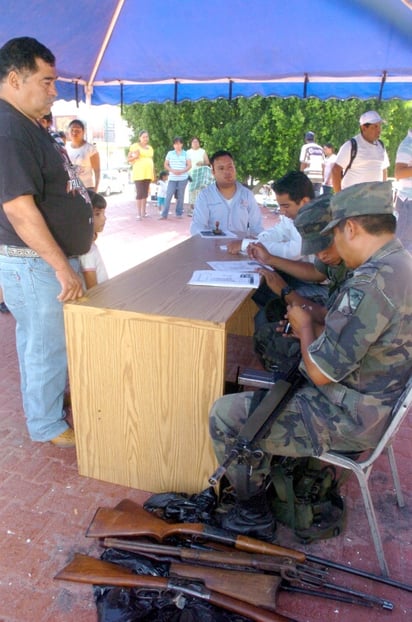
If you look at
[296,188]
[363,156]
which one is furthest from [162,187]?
[296,188]

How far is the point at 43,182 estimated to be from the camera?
7.10 feet

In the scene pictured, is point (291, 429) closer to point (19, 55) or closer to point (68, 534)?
point (68, 534)

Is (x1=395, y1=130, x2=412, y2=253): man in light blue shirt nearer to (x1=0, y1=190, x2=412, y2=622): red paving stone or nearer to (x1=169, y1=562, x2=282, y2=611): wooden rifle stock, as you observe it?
(x1=0, y1=190, x2=412, y2=622): red paving stone

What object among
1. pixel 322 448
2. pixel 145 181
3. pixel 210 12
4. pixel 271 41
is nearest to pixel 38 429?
pixel 322 448

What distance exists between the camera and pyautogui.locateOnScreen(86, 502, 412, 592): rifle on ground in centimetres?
183

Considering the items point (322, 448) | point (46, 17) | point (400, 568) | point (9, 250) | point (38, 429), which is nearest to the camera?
point (322, 448)

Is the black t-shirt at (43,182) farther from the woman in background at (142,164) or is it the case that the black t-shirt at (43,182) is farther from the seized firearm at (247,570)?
the woman in background at (142,164)

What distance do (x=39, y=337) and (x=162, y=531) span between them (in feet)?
3.70

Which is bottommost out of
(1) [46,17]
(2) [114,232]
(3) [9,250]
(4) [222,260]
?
(2) [114,232]

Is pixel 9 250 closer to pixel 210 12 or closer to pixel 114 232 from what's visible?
pixel 210 12

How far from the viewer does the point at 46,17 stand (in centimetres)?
356

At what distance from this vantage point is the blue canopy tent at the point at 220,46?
368cm

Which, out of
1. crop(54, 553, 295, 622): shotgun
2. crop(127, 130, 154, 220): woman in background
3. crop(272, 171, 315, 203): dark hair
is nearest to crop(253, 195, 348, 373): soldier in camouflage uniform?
crop(272, 171, 315, 203): dark hair

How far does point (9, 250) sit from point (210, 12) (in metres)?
2.97
